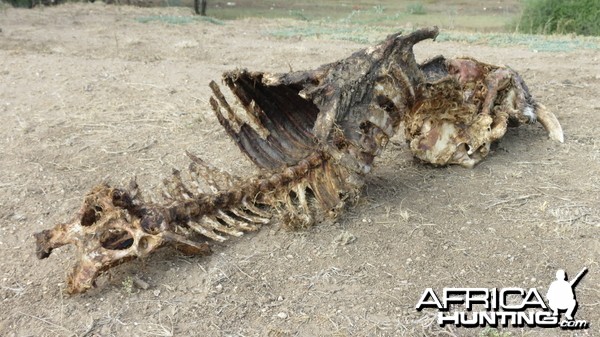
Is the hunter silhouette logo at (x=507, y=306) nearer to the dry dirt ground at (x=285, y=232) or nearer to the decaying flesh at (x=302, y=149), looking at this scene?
the dry dirt ground at (x=285, y=232)

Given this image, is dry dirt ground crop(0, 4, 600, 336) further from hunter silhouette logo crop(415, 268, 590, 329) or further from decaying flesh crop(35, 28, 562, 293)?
decaying flesh crop(35, 28, 562, 293)

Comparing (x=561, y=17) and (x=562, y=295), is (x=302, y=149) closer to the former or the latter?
(x=562, y=295)

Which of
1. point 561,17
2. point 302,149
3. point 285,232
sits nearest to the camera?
point 285,232

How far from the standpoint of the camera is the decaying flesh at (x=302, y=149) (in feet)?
9.11

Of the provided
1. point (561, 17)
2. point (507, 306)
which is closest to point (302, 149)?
point (507, 306)

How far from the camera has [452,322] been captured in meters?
→ 2.60

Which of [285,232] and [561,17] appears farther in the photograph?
[561,17]

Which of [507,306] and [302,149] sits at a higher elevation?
[302,149]

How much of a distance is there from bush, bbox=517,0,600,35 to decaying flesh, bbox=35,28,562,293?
11.2 metres

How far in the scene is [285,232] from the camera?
10.7 feet

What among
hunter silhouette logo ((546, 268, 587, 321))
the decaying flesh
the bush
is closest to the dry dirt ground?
hunter silhouette logo ((546, 268, 587, 321))

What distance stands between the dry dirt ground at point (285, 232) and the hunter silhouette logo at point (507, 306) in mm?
46

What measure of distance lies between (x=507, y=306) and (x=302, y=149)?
5.19ft

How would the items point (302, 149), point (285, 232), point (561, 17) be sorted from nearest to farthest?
1. point (285, 232)
2. point (302, 149)
3. point (561, 17)
